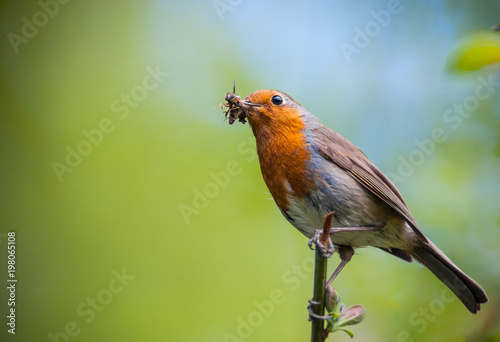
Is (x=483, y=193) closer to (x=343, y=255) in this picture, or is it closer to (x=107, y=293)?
(x=343, y=255)

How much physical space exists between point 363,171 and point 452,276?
927 millimetres

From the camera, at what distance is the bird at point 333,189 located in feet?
10.3

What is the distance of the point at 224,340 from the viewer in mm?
4188

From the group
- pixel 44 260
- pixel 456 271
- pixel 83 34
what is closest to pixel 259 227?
pixel 456 271

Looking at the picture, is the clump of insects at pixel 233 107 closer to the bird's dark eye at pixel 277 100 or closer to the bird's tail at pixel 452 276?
the bird's dark eye at pixel 277 100

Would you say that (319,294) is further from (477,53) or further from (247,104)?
(247,104)

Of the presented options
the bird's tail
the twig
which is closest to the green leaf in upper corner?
the twig

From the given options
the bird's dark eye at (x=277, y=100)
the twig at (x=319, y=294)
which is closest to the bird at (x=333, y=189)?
the bird's dark eye at (x=277, y=100)

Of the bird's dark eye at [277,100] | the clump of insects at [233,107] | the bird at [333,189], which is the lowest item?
the bird at [333,189]

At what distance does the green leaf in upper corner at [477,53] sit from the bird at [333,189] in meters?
1.37

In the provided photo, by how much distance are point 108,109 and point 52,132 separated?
741 mm

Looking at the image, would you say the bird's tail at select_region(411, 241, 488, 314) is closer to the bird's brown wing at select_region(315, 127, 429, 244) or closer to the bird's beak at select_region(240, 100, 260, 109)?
the bird's brown wing at select_region(315, 127, 429, 244)

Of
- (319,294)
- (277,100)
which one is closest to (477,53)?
(319,294)

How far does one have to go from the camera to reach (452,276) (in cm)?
320
